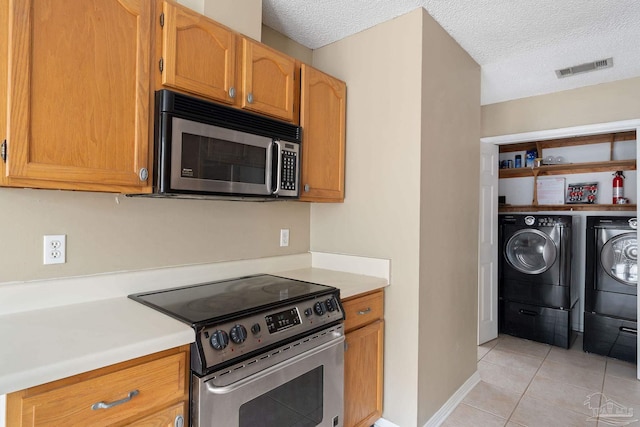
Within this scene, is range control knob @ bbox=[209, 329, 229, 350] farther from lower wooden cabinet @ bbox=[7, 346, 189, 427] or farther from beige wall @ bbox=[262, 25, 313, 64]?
beige wall @ bbox=[262, 25, 313, 64]

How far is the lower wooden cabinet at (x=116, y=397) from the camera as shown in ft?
3.05

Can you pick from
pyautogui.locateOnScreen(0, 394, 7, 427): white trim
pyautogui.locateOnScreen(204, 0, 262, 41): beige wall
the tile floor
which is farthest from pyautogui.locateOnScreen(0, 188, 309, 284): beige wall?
the tile floor

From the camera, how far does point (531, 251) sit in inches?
146

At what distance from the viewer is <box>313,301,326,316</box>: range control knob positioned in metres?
1.66

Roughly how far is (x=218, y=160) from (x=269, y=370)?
0.90 meters

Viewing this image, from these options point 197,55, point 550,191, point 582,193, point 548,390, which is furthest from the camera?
point 550,191

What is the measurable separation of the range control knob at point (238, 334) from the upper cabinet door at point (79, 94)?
65 centimetres

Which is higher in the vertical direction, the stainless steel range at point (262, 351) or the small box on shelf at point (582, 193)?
the small box on shelf at point (582, 193)

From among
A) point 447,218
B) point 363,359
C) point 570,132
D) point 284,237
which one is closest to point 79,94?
point 284,237

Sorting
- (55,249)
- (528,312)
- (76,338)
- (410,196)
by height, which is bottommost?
(528,312)

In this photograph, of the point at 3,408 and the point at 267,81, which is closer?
the point at 3,408

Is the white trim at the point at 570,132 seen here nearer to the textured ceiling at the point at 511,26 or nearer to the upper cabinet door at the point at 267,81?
the textured ceiling at the point at 511,26

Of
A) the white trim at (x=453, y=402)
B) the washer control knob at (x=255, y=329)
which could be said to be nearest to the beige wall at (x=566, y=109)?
the white trim at (x=453, y=402)

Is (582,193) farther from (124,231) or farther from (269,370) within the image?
(124,231)
